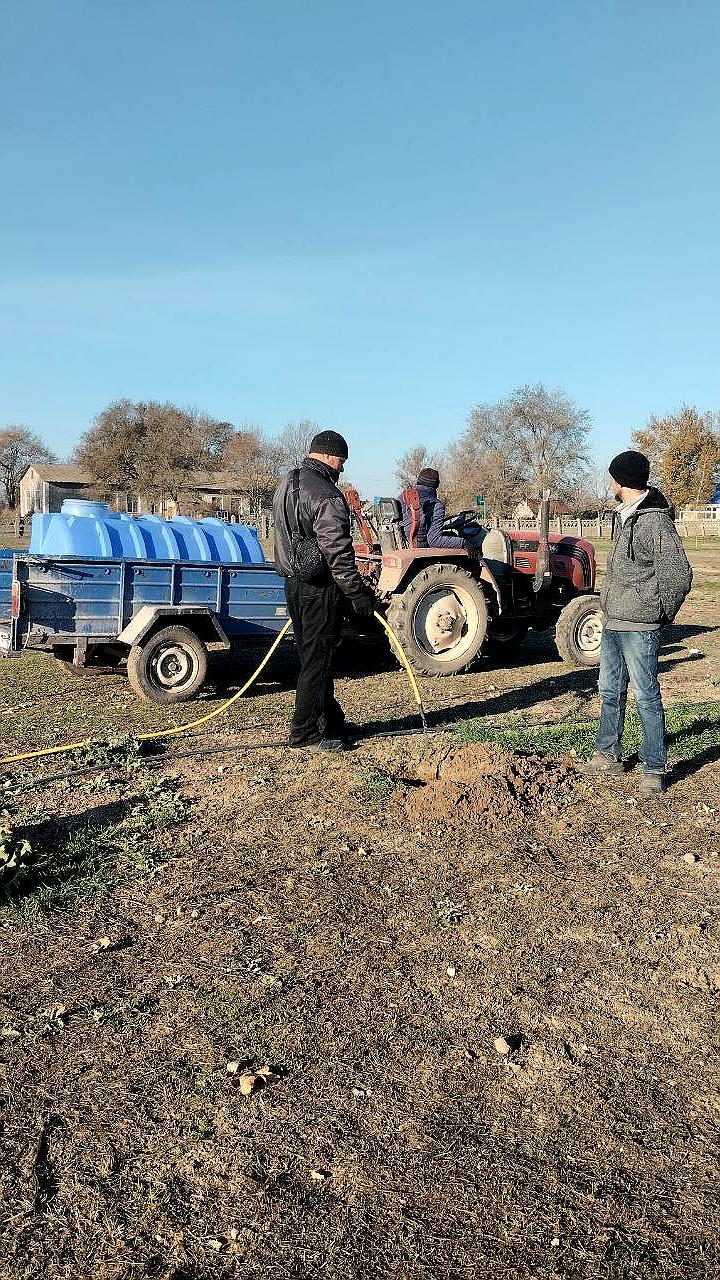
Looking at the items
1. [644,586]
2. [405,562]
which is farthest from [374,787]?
[405,562]

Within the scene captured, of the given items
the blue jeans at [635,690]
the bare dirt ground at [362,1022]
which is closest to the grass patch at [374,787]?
the bare dirt ground at [362,1022]

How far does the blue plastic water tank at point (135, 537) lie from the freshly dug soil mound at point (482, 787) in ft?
12.8

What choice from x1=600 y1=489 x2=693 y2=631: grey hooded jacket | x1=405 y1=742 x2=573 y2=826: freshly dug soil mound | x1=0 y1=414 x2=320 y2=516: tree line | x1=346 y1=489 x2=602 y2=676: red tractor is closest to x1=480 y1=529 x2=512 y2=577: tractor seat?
x1=346 y1=489 x2=602 y2=676: red tractor

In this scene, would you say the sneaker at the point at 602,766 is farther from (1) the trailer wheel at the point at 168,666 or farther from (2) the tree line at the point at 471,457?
(2) the tree line at the point at 471,457

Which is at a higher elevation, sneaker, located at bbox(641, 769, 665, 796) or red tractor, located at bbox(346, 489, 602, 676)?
red tractor, located at bbox(346, 489, 602, 676)

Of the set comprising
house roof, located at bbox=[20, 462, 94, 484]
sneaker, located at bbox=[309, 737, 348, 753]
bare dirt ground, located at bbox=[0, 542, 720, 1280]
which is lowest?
bare dirt ground, located at bbox=[0, 542, 720, 1280]

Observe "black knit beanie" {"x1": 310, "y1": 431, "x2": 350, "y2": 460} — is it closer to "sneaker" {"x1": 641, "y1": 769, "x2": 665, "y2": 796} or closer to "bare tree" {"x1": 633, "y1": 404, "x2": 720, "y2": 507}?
"sneaker" {"x1": 641, "y1": 769, "x2": 665, "y2": 796}

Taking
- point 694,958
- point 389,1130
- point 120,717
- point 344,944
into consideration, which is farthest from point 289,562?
point 389,1130

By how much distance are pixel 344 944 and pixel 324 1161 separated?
1.29 metres

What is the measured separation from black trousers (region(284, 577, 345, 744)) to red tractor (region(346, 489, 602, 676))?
280 centimetres

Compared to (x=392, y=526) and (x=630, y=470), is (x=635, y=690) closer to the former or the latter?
(x=630, y=470)

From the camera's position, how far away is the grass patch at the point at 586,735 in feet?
21.5

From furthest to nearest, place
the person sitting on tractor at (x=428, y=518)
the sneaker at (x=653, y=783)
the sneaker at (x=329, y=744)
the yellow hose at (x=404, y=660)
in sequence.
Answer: the person sitting on tractor at (x=428, y=518) < the yellow hose at (x=404, y=660) < the sneaker at (x=329, y=744) < the sneaker at (x=653, y=783)

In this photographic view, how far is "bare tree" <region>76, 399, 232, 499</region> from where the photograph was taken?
5497cm
